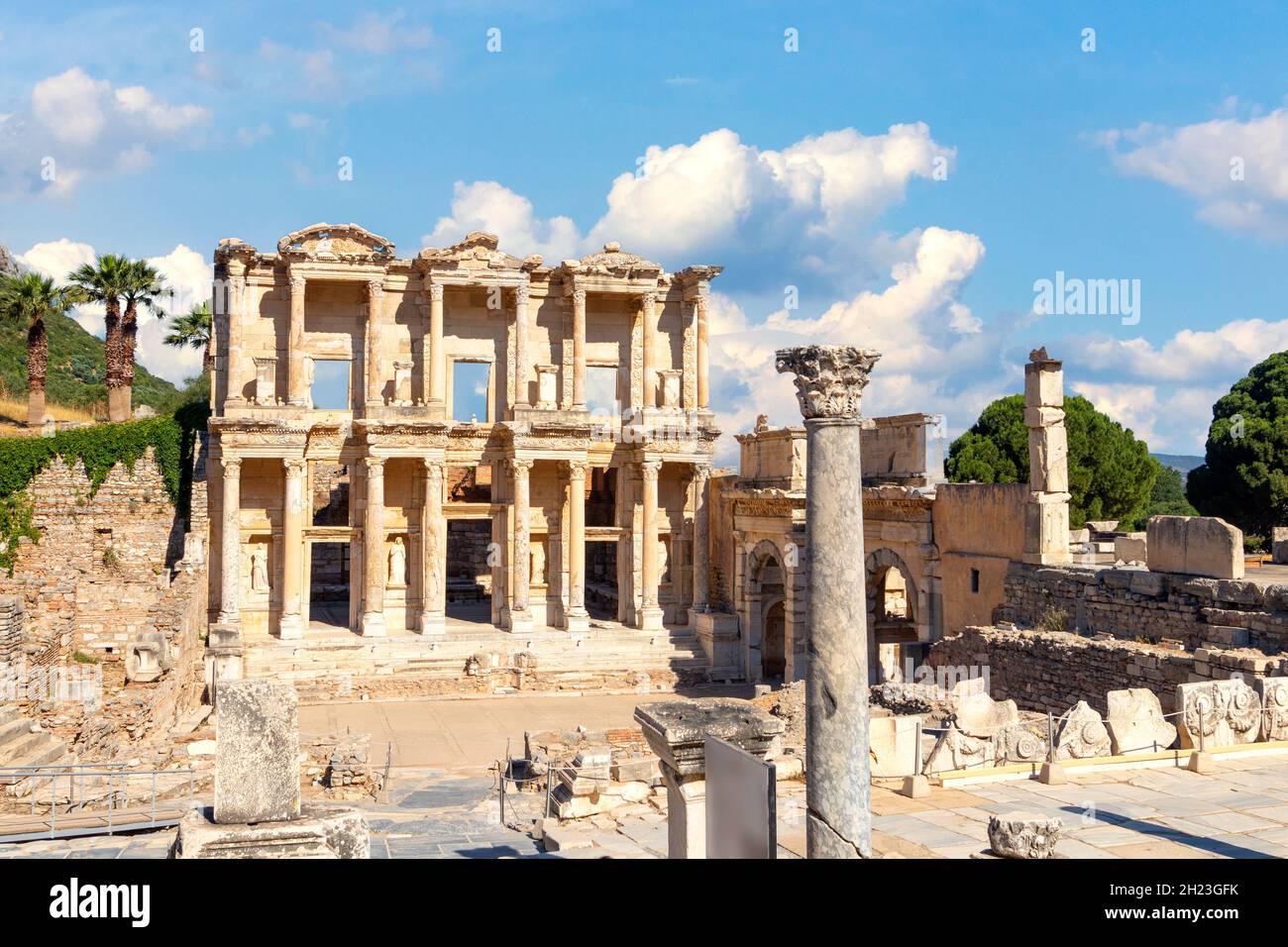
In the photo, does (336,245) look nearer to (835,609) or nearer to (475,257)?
(475,257)

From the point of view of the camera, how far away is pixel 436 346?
2975 centimetres

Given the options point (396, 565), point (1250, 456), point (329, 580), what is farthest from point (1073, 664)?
point (1250, 456)

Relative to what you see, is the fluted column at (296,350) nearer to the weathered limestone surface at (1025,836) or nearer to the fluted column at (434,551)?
the fluted column at (434,551)

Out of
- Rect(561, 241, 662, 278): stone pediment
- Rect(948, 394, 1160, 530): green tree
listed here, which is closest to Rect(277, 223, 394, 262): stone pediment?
Rect(561, 241, 662, 278): stone pediment

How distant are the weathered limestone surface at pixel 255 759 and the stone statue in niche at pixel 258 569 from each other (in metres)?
22.3

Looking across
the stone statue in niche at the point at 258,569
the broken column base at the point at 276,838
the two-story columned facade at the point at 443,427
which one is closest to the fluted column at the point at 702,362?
the two-story columned facade at the point at 443,427

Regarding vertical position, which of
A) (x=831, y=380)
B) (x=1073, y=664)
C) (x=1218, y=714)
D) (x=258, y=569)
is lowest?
(x=1218, y=714)

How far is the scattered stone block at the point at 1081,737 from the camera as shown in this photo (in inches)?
545

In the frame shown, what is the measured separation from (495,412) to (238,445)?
6.83m

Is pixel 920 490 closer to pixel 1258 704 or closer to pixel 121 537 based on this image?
pixel 1258 704

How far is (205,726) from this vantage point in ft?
68.4

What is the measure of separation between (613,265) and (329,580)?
15539mm

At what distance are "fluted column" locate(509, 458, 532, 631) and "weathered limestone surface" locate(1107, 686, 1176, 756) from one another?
17.6m

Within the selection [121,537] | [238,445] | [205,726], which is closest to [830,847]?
[205,726]
